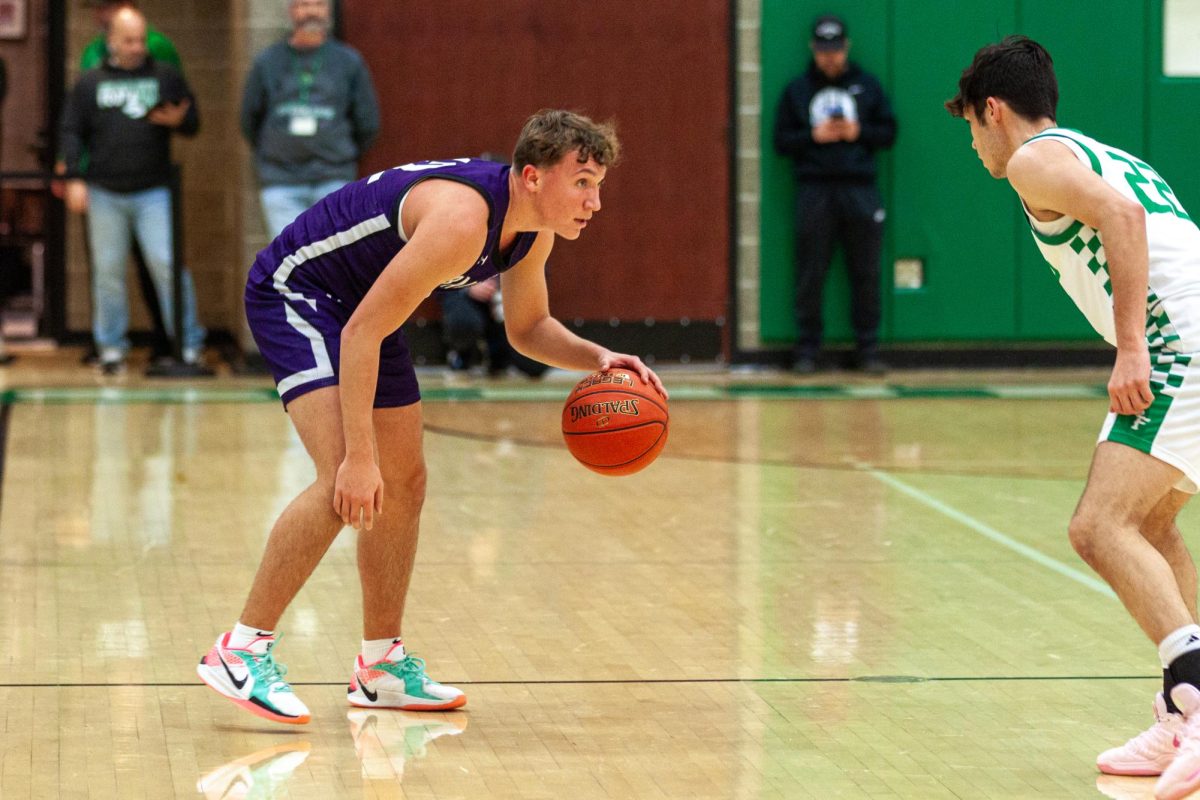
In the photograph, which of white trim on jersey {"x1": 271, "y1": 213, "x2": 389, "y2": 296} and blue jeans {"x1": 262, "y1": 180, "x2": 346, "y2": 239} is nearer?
white trim on jersey {"x1": 271, "y1": 213, "x2": 389, "y2": 296}

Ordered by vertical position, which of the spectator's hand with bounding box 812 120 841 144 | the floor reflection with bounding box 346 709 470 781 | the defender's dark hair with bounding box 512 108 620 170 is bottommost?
the floor reflection with bounding box 346 709 470 781

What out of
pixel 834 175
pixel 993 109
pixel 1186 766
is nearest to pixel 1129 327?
pixel 993 109

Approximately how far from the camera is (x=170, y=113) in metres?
11.5

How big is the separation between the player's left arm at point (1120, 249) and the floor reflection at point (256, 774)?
1919mm

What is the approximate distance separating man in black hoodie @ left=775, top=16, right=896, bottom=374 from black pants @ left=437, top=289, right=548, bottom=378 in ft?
6.07

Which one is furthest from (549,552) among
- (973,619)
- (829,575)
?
(973,619)

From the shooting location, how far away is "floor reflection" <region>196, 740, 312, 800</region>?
12.7 feet

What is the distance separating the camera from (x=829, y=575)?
20.1ft

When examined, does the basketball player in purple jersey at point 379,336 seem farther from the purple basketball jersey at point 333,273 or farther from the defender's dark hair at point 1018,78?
the defender's dark hair at point 1018,78

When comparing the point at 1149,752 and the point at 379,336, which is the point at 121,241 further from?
the point at 1149,752

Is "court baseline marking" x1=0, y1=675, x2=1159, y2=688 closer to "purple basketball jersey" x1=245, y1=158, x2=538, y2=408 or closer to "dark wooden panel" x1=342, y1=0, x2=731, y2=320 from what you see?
"purple basketball jersey" x1=245, y1=158, x2=538, y2=408

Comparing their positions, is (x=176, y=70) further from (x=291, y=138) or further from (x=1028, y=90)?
(x=1028, y=90)

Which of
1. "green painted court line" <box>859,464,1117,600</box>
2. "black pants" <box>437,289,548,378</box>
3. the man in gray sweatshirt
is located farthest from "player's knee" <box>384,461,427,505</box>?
the man in gray sweatshirt

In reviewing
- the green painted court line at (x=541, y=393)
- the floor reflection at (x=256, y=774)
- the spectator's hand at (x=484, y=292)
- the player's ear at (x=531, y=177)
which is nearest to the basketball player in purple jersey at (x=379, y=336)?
the player's ear at (x=531, y=177)
